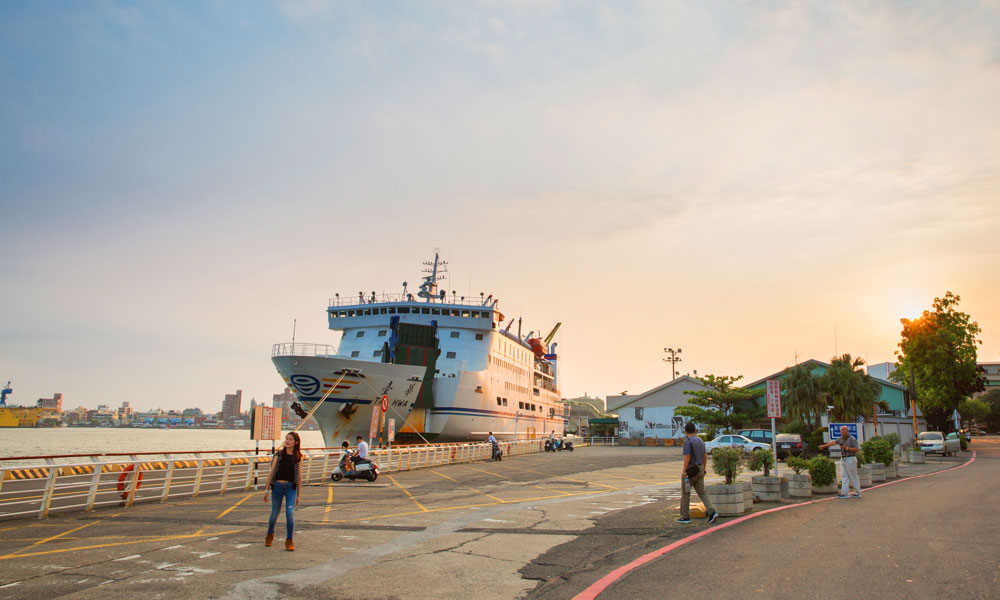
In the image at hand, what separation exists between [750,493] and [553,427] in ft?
194

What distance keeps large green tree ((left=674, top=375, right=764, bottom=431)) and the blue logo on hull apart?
3663 centimetres

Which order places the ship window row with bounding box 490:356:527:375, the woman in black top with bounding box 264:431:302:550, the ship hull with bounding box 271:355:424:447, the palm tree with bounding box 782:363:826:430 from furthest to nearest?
the ship window row with bounding box 490:356:527:375, the palm tree with bounding box 782:363:826:430, the ship hull with bounding box 271:355:424:447, the woman in black top with bounding box 264:431:302:550

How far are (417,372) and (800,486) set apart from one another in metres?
24.8

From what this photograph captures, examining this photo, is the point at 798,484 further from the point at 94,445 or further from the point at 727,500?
the point at 94,445

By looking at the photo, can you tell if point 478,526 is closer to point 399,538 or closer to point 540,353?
point 399,538

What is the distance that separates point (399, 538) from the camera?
29.7 feet

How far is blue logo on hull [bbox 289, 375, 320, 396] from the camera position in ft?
102

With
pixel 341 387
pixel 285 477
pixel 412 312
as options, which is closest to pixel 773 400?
pixel 285 477

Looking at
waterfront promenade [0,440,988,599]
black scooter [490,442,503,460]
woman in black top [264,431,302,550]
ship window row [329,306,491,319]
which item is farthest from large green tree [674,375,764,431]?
woman in black top [264,431,302,550]

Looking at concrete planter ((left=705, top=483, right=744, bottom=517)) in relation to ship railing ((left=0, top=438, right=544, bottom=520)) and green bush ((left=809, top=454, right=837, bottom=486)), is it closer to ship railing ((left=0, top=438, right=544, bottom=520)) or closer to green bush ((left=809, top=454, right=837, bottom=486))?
green bush ((left=809, top=454, right=837, bottom=486))

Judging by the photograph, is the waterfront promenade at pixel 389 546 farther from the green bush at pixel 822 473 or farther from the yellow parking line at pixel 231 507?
the green bush at pixel 822 473

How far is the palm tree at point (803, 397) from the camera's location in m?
43.8

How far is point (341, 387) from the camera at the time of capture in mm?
31562

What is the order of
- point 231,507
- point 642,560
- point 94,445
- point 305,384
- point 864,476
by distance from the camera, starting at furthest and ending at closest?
1. point 94,445
2. point 305,384
3. point 864,476
4. point 231,507
5. point 642,560
